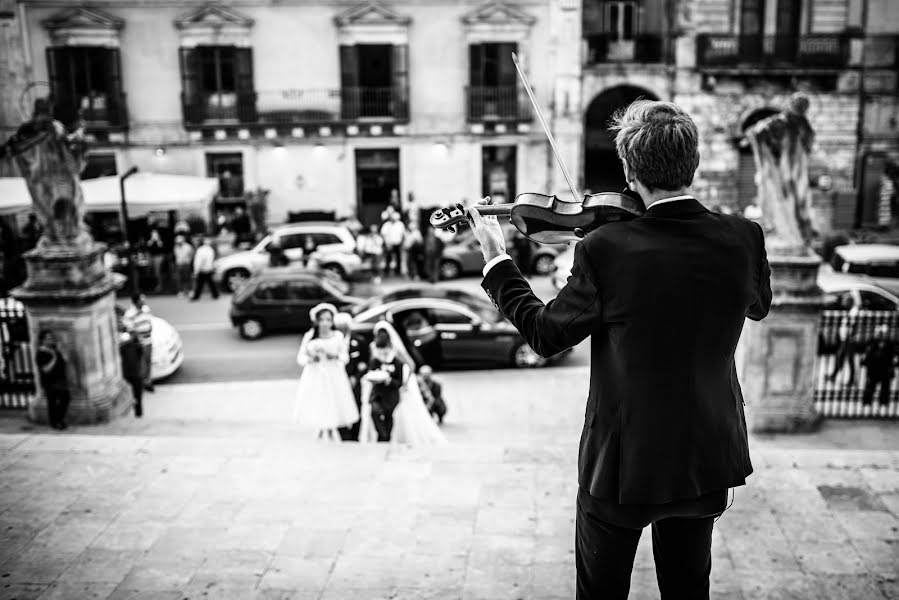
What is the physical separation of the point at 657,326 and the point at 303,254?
16.8 metres

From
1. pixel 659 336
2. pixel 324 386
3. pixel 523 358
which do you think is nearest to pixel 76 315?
pixel 324 386

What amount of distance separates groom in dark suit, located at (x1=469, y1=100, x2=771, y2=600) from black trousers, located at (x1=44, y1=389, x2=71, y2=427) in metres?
7.98

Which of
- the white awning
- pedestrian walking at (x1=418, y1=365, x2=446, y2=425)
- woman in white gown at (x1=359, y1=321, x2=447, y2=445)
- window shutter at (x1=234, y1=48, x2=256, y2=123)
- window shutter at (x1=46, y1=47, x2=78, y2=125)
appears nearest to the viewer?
woman in white gown at (x1=359, y1=321, x2=447, y2=445)

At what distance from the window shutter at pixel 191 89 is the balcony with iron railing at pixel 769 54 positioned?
1405 centimetres

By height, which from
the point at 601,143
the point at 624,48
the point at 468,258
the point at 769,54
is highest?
the point at 624,48

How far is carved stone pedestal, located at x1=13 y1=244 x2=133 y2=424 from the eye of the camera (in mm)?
9508

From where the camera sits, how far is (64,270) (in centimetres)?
952

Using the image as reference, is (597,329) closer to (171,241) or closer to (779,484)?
(779,484)

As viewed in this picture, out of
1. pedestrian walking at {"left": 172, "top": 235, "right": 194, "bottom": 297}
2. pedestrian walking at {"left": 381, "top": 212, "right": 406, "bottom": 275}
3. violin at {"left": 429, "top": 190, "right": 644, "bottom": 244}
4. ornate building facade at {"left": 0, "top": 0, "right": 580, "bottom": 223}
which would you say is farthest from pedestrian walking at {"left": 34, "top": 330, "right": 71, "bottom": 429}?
ornate building facade at {"left": 0, "top": 0, "right": 580, "bottom": 223}

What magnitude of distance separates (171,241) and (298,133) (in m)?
5.82

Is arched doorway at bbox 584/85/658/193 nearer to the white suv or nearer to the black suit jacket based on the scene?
the white suv

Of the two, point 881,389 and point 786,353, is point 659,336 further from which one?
point 881,389

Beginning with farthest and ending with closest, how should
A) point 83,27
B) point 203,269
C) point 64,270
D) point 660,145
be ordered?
point 83,27 < point 203,269 < point 64,270 < point 660,145

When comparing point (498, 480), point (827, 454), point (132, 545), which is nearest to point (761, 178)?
point (827, 454)
